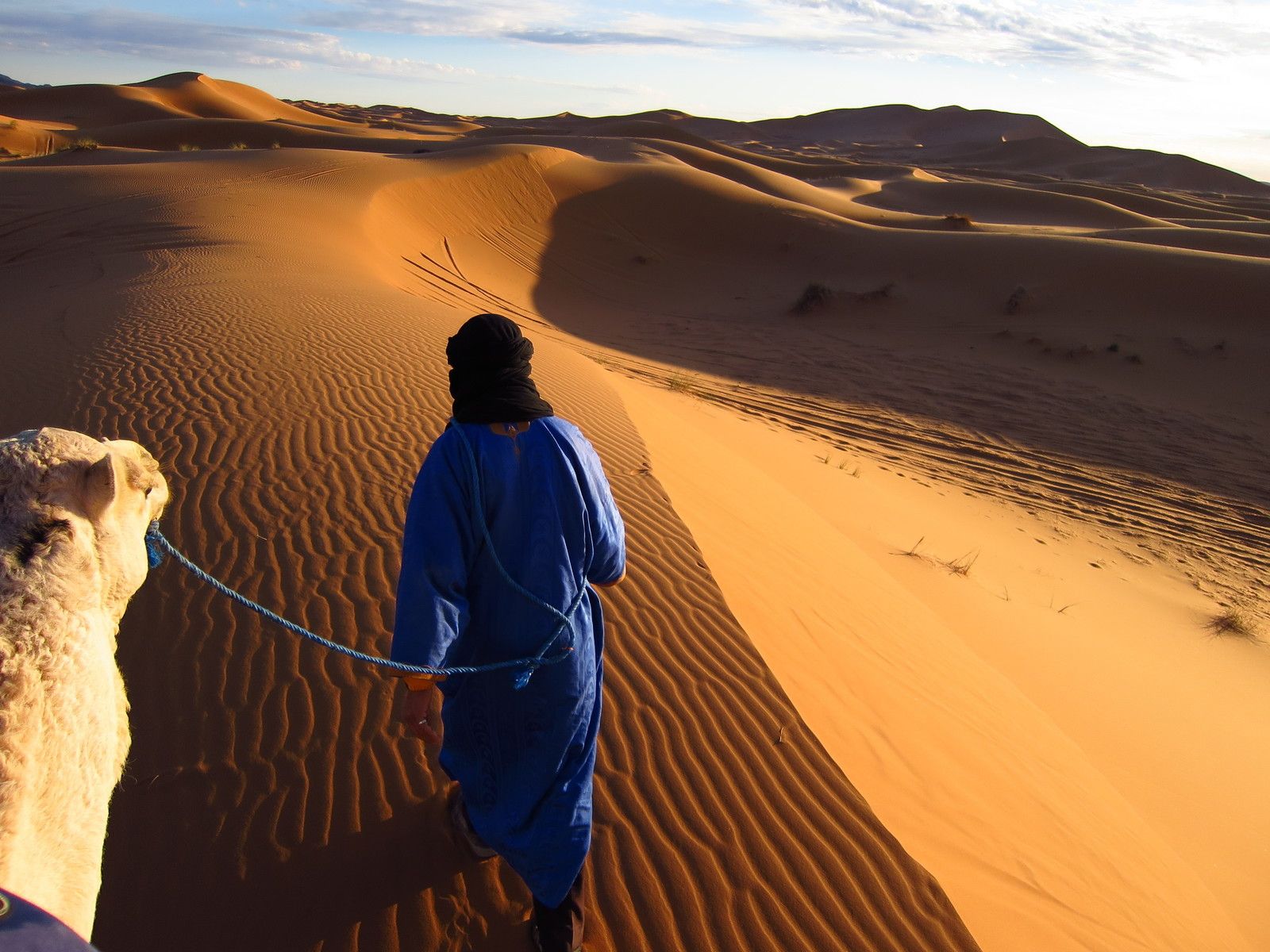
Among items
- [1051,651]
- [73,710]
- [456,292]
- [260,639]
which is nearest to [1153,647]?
[1051,651]

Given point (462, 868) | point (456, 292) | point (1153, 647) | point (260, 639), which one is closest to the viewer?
point (462, 868)

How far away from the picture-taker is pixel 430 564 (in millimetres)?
2133

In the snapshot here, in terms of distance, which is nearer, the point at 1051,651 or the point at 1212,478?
the point at 1051,651

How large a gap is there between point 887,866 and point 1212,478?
10.7m

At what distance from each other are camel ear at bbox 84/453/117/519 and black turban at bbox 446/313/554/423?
2.92 ft

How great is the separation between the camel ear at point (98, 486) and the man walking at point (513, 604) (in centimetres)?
75

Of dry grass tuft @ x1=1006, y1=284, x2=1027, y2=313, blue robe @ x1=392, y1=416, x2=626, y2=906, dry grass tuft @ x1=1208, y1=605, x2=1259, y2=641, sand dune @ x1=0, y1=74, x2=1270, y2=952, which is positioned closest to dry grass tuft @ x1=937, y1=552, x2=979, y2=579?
sand dune @ x1=0, y1=74, x2=1270, y2=952

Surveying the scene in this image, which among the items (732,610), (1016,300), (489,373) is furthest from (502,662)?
(1016,300)

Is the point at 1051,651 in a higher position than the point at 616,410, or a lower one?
lower

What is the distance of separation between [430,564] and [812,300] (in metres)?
18.8

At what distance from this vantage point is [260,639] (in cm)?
406

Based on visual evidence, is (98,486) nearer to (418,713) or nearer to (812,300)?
(418,713)

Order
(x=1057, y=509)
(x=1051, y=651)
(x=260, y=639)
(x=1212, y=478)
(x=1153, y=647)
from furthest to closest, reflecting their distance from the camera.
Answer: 1. (x=1212, y=478)
2. (x=1057, y=509)
3. (x=1153, y=647)
4. (x=1051, y=651)
5. (x=260, y=639)

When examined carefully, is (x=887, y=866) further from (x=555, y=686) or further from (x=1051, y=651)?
(x=1051, y=651)
